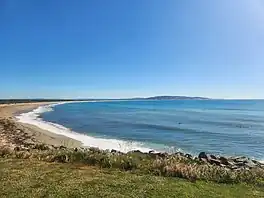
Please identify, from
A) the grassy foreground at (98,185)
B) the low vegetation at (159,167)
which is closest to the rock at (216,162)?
the low vegetation at (159,167)

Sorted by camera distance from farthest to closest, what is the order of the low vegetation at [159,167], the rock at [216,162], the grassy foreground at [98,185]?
the rock at [216,162]
the low vegetation at [159,167]
the grassy foreground at [98,185]

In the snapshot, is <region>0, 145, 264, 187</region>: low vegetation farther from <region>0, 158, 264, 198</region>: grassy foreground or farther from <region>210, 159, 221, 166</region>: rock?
<region>210, 159, 221, 166</region>: rock

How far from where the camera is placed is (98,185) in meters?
9.23

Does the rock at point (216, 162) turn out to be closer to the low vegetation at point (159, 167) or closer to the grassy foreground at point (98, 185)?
the low vegetation at point (159, 167)

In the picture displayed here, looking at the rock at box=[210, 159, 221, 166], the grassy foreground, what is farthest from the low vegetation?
the rock at box=[210, 159, 221, 166]

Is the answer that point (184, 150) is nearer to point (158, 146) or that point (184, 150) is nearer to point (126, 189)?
point (158, 146)

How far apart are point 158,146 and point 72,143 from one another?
725 centimetres

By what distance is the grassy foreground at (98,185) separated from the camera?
8.45 meters

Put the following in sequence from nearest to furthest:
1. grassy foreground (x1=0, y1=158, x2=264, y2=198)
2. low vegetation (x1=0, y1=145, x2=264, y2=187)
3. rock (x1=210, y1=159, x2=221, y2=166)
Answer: grassy foreground (x1=0, y1=158, x2=264, y2=198)
low vegetation (x1=0, y1=145, x2=264, y2=187)
rock (x1=210, y1=159, x2=221, y2=166)

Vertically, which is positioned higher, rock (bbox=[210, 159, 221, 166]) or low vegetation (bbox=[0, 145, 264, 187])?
low vegetation (bbox=[0, 145, 264, 187])

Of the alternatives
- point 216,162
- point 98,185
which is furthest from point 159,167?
point 216,162

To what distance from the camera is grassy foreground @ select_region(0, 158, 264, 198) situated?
845cm

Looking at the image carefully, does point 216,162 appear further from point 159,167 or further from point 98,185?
point 98,185

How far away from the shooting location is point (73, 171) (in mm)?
10945
